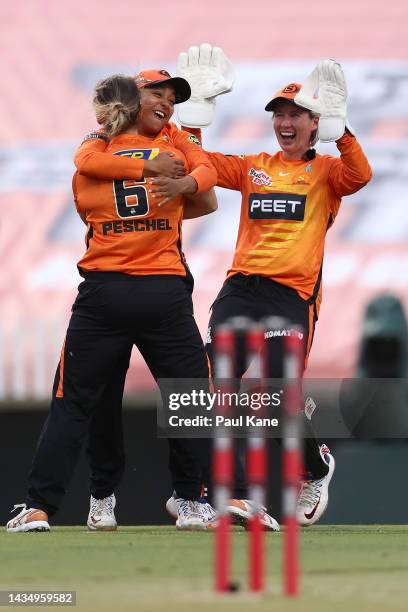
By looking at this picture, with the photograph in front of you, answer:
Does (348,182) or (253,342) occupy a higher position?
(348,182)

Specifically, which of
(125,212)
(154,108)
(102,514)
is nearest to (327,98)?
(154,108)

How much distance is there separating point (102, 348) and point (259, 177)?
1.06m

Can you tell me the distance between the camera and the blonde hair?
6637 millimetres

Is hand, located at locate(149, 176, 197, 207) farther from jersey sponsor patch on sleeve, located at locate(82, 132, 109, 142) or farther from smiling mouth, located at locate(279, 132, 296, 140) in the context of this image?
smiling mouth, located at locate(279, 132, 296, 140)

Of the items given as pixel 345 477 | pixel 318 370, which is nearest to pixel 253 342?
pixel 345 477

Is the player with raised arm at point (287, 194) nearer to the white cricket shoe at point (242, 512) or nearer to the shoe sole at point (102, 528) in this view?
the white cricket shoe at point (242, 512)

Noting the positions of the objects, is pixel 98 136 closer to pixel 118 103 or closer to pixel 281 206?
pixel 118 103

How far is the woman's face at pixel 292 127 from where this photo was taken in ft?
23.2

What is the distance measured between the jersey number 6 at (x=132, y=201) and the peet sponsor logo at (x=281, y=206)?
61 centimetres

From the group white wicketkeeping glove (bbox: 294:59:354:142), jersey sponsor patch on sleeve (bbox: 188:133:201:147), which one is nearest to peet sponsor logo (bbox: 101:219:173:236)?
jersey sponsor patch on sleeve (bbox: 188:133:201:147)

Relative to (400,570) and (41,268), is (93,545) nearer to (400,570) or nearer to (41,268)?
(400,570)

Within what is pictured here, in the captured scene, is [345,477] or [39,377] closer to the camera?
Result: [345,477]

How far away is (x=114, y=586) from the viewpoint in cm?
504

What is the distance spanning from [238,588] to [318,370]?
8.84 meters
